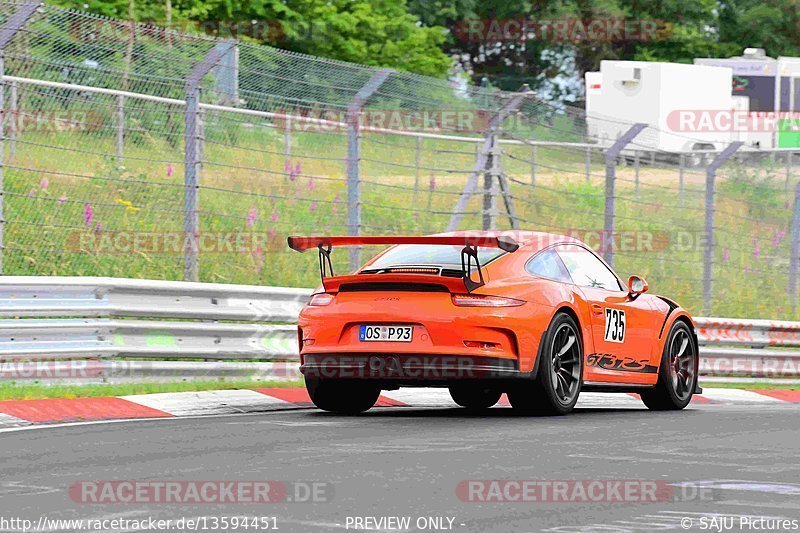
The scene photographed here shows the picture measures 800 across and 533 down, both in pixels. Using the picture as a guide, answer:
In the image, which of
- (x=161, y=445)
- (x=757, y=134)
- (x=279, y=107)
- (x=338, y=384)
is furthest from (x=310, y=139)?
(x=757, y=134)

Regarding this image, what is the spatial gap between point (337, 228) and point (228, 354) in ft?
12.0

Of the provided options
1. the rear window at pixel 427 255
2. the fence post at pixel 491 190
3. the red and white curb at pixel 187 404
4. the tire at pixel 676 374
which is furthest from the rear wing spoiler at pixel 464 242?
the fence post at pixel 491 190

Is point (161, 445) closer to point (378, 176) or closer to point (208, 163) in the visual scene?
point (208, 163)

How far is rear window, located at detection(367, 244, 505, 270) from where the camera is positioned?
11.0 metres

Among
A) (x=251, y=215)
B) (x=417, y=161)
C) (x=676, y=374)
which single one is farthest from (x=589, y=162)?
(x=676, y=374)

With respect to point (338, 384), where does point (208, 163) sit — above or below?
above

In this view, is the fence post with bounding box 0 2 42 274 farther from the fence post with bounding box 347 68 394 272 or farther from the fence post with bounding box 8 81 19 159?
the fence post with bounding box 347 68 394 272

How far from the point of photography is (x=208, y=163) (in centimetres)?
1409

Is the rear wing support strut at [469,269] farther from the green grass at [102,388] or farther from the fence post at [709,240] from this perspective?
the fence post at [709,240]

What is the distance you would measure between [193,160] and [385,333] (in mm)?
3879

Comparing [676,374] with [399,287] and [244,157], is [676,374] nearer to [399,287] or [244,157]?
[399,287]

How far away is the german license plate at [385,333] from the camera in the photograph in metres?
10.5

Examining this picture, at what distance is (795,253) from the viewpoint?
68.2ft

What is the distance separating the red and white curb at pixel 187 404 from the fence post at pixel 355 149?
2088mm
